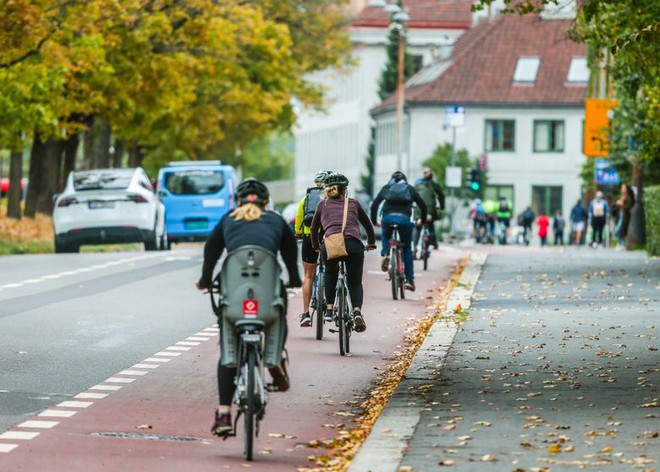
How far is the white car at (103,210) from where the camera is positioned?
37.1 m

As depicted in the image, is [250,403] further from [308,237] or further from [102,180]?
[102,180]

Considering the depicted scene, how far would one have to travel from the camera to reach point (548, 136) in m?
94.8

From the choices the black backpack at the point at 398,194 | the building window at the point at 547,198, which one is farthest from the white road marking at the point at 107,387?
the building window at the point at 547,198

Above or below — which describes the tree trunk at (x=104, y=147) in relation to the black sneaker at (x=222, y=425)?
above

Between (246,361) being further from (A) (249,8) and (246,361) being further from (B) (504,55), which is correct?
(B) (504,55)

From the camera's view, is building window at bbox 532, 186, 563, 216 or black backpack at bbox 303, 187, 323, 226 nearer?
black backpack at bbox 303, 187, 323, 226

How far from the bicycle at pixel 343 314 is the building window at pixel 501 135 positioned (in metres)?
77.9

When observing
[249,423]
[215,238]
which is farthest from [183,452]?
[215,238]

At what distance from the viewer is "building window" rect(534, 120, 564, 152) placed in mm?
94206

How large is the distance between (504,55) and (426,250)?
63.0 m

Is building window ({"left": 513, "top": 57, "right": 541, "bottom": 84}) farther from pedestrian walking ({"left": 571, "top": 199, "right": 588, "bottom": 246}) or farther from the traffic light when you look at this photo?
the traffic light

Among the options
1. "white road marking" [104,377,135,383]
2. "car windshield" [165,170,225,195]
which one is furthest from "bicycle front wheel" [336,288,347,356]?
"car windshield" [165,170,225,195]

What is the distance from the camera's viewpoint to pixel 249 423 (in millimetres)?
10164

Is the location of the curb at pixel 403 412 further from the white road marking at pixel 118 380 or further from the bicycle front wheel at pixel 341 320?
the white road marking at pixel 118 380
